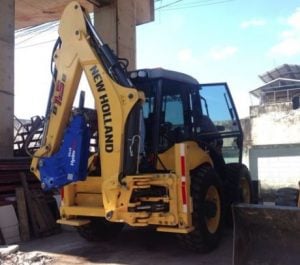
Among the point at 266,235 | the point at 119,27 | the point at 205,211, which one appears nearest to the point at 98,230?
the point at 205,211

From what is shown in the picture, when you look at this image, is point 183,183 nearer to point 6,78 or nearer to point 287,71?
point 6,78

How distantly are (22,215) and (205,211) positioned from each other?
348 cm

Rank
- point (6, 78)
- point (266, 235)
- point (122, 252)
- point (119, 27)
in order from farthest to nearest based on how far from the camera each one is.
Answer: point (119, 27)
point (6, 78)
point (122, 252)
point (266, 235)

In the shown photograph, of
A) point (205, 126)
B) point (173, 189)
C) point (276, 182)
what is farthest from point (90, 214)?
point (276, 182)

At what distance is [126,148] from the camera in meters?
5.92

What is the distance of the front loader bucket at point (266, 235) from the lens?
5.04 meters

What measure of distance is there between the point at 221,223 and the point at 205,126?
148 cm

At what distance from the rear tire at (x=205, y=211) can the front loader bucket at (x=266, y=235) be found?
0.82 meters

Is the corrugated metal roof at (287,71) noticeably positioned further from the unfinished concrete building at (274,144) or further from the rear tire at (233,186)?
the rear tire at (233,186)

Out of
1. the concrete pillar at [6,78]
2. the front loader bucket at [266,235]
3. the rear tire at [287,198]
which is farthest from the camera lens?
the concrete pillar at [6,78]

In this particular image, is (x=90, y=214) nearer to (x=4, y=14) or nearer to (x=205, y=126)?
(x=205, y=126)

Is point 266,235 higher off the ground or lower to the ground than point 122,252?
higher

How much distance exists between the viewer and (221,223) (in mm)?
6836

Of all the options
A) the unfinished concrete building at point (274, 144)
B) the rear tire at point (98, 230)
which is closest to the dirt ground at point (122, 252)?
the rear tire at point (98, 230)
